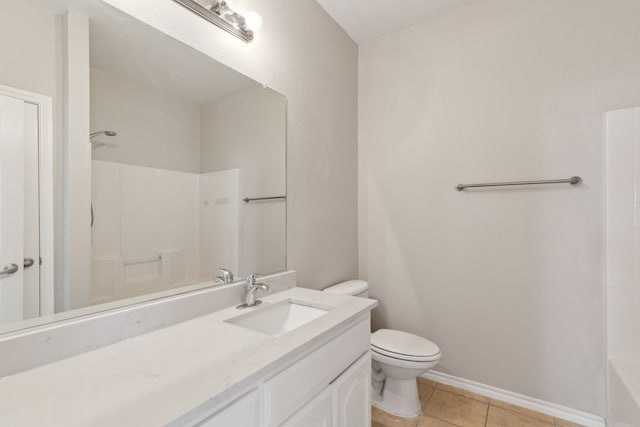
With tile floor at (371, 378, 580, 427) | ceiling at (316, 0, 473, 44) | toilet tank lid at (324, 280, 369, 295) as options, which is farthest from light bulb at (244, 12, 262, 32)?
tile floor at (371, 378, 580, 427)

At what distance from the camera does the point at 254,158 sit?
147cm

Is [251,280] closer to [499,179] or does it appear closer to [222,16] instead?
[222,16]

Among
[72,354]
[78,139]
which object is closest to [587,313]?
[72,354]

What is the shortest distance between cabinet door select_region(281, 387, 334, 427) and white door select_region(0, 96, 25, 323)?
0.78m

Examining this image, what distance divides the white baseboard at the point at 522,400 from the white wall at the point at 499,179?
0.04m

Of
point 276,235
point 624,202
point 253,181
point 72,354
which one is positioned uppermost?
point 253,181

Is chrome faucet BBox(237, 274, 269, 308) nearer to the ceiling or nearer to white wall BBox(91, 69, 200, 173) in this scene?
white wall BBox(91, 69, 200, 173)

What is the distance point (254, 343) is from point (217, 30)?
1.24 meters

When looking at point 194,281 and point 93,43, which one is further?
point 194,281

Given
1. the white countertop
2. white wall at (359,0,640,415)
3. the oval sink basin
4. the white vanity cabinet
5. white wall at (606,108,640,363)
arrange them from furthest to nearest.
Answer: white wall at (359,0,640,415) < white wall at (606,108,640,363) < the oval sink basin < the white vanity cabinet < the white countertop

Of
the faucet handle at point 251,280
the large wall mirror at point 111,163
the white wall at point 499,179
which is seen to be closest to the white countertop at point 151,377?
the large wall mirror at point 111,163

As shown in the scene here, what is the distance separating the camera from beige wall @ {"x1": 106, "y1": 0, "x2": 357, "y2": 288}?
1327 millimetres

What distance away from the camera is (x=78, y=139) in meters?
0.87

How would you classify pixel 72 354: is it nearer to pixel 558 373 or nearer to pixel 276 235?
pixel 276 235
